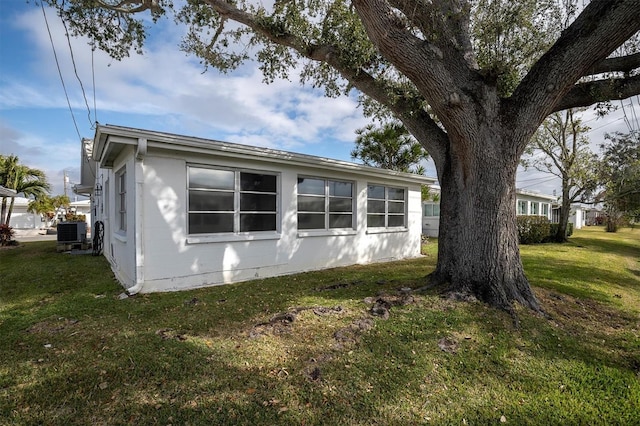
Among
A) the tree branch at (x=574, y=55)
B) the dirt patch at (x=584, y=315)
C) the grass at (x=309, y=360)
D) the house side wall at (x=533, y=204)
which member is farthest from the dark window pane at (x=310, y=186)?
the house side wall at (x=533, y=204)

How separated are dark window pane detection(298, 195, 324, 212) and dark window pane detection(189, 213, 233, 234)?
201 cm

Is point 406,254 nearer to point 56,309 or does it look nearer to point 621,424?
point 621,424

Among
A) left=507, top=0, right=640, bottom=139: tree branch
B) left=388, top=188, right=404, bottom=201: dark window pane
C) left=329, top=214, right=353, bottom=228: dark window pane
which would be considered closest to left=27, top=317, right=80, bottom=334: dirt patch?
left=329, top=214, right=353, bottom=228: dark window pane

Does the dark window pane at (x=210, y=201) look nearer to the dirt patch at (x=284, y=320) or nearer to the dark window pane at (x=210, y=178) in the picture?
the dark window pane at (x=210, y=178)

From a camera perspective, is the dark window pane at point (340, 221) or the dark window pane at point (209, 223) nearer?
the dark window pane at point (209, 223)

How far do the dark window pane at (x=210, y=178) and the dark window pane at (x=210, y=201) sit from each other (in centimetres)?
15

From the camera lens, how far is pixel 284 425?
2.50m

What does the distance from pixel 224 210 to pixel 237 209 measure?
289 mm

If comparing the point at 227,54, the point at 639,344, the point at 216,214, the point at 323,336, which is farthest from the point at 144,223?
the point at 639,344

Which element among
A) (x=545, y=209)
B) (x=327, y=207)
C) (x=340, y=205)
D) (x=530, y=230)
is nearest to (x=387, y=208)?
(x=340, y=205)

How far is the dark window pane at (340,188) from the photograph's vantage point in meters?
9.05

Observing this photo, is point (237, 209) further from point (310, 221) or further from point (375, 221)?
point (375, 221)

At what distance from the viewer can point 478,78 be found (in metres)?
5.38

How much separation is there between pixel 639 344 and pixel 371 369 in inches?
153
